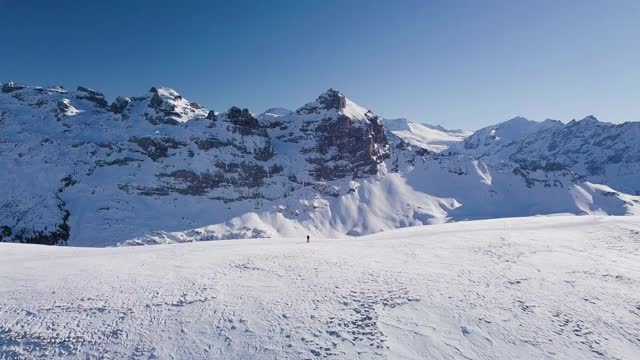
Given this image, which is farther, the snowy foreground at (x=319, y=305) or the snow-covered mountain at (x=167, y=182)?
the snow-covered mountain at (x=167, y=182)

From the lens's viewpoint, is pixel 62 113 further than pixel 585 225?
Yes

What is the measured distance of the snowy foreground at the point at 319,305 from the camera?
686 inches

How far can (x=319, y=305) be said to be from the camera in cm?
2083

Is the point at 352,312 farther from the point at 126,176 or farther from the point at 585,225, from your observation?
the point at 126,176

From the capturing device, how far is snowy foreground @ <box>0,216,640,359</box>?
17422mm

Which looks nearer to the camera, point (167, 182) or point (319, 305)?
point (319, 305)

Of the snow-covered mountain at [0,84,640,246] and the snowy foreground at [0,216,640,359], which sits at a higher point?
the snow-covered mountain at [0,84,640,246]

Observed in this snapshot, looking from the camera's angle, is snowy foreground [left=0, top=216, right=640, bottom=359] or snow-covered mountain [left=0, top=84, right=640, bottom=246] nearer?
snowy foreground [left=0, top=216, right=640, bottom=359]

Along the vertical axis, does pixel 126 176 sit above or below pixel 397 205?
above

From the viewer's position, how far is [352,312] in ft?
66.3

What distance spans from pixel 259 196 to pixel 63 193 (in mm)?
62428

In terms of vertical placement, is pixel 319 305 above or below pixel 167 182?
below

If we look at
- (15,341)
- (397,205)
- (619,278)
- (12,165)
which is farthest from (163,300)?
(397,205)

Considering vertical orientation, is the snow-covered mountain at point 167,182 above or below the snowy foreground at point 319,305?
above
